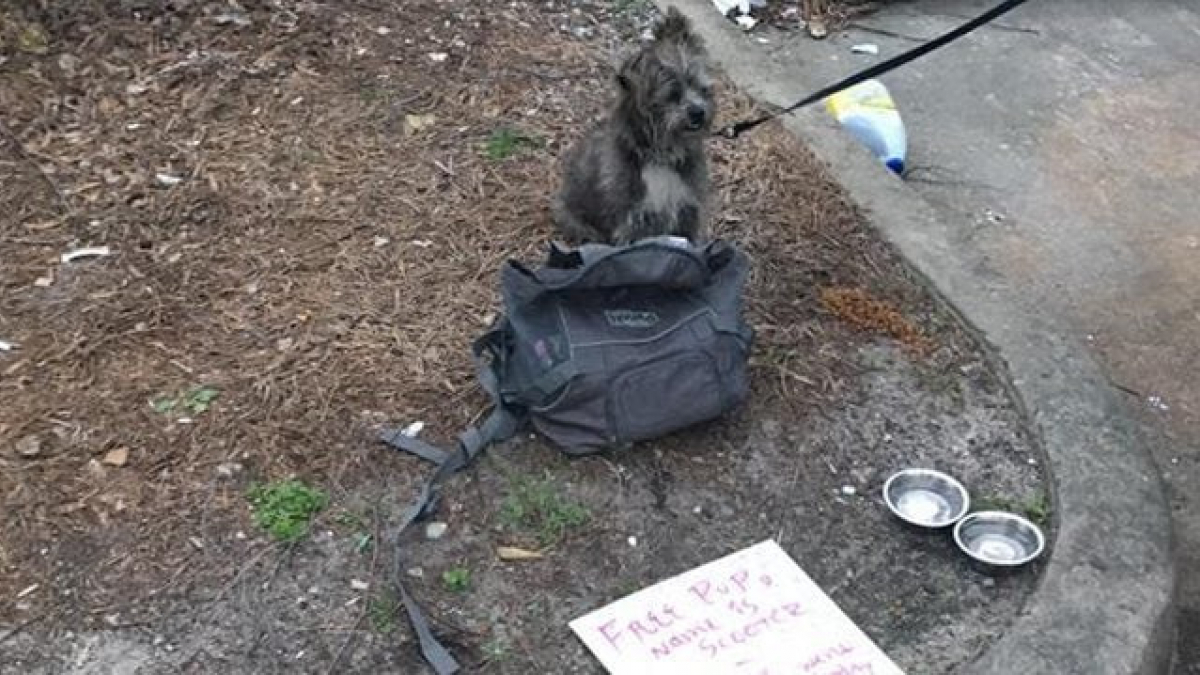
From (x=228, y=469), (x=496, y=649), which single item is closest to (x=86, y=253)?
(x=228, y=469)

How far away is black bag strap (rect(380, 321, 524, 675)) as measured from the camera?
137 inches

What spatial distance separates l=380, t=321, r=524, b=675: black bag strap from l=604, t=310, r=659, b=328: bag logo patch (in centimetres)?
28

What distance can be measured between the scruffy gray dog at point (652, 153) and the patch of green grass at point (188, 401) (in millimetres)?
1169

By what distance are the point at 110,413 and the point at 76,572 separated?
544 mm

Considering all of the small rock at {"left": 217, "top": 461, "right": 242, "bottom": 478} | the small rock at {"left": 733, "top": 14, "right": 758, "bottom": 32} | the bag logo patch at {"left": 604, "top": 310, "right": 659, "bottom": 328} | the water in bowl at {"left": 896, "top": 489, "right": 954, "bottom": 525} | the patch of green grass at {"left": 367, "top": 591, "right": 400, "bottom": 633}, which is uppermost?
the bag logo patch at {"left": 604, "top": 310, "right": 659, "bottom": 328}

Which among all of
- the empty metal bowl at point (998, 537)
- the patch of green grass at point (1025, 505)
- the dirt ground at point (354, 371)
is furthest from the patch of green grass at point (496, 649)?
the patch of green grass at point (1025, 505)

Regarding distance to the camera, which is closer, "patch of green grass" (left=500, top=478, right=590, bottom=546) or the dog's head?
"patch of green grass" (left=500, top=478, right=590, bottom=546)

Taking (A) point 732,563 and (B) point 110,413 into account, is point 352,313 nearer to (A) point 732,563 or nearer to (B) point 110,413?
(B) point 110,413

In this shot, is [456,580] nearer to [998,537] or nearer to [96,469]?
[96,469]

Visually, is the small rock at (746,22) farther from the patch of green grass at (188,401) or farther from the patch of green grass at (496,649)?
the patch of green grass at (496,649)

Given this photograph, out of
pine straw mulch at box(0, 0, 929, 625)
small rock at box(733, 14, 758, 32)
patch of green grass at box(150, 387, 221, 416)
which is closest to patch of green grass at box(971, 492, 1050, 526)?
pine straw mulch at box(0, 0, 929, 625)

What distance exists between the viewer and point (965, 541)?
3564mm

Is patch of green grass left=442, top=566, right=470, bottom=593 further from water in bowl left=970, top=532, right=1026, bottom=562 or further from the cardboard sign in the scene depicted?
water in bowl left=970, top=532, right=1026, bottom=562

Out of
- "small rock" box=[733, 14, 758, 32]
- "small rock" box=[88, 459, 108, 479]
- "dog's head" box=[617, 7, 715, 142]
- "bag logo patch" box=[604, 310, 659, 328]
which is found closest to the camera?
"small rock" box=[88, 459, 108, 479]
